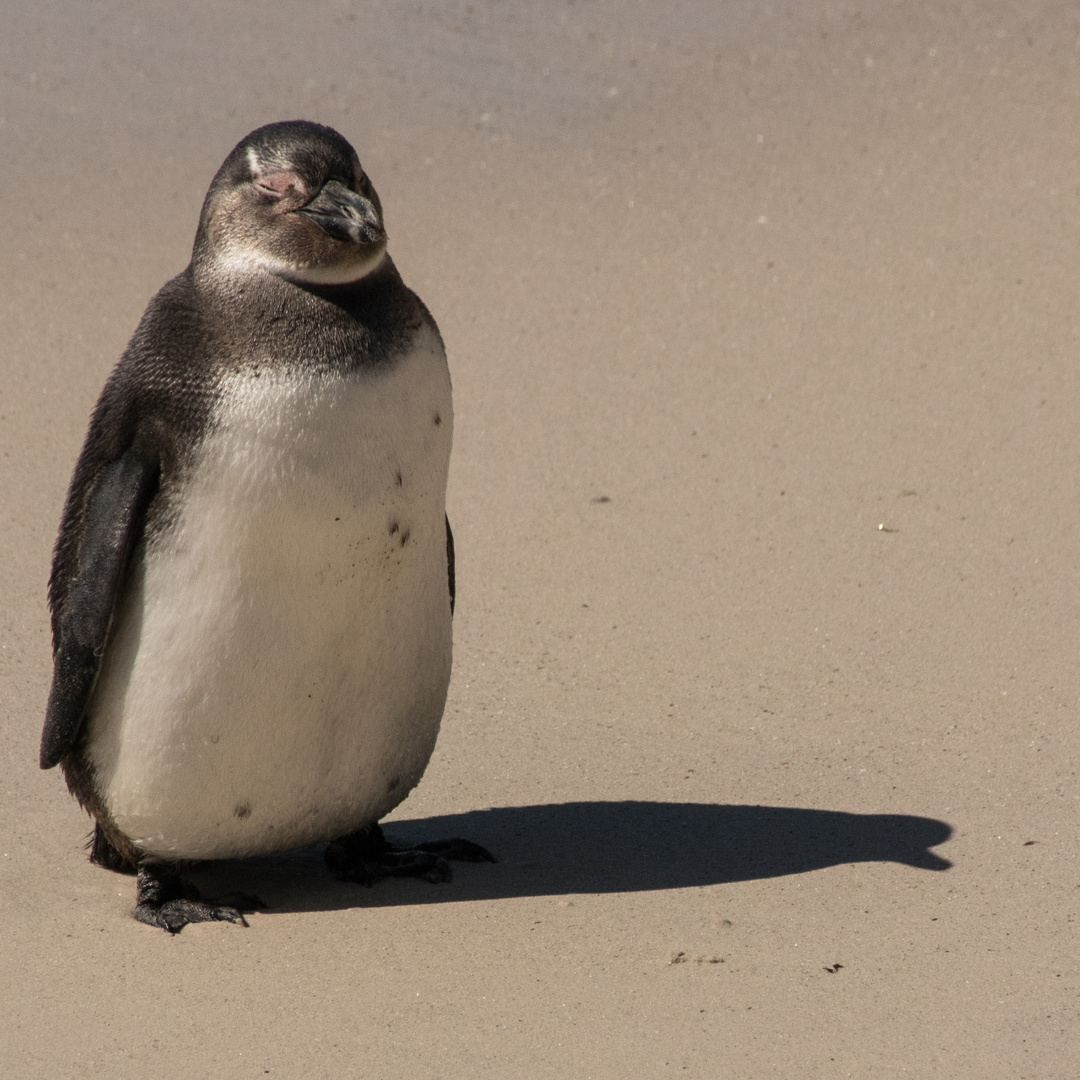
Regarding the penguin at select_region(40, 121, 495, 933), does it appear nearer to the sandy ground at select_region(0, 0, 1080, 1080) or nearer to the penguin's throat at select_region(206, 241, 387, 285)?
the penguin's throat at select_region(206, 241, 387, 285)

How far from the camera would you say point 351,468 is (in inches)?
132

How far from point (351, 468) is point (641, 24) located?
8048 millimetres

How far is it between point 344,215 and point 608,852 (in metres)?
1.62

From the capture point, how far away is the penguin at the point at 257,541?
3.30 metres

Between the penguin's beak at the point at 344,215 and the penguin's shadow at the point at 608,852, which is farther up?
the penguin's beak at the point at 344,215

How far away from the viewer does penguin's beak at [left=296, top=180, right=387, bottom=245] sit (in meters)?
3.23

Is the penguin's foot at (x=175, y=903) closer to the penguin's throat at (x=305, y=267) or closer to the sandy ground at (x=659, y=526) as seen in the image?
the sandy ground at (x=659, y=526)

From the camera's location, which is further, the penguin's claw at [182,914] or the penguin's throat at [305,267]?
the penguin's claw at [182,914]

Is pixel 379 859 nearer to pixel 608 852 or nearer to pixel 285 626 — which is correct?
pixel 608 852

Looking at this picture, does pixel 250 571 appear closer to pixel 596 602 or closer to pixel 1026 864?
pixel 1026 864

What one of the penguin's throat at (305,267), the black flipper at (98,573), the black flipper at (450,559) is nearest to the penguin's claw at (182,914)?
the black flipper at (98,573)

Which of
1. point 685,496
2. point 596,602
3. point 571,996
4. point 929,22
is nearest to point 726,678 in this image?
point 596,602

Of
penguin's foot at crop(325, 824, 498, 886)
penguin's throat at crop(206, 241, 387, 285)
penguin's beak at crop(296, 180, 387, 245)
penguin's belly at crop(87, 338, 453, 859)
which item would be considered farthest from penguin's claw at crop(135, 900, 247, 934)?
penguin's beak at crop(296, 180, 387, 245)

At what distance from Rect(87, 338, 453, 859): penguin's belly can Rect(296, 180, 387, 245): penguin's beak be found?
26cm
